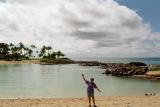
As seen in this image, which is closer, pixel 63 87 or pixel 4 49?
pixel 63 87

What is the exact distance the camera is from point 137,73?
8050 centimetres

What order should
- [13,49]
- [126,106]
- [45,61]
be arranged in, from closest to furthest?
[126,106] < [45,61] < [13,49]

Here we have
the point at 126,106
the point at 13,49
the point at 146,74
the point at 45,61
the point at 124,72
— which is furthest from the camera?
the point at 13,49

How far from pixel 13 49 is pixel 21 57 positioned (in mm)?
6974

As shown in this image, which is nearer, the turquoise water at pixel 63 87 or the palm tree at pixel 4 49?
the turquoise water at pixel 63 87

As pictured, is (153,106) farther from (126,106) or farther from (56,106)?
(56,106)

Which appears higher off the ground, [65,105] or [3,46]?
Answer: [3,46]

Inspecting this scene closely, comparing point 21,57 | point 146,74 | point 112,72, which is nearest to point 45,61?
point 21,57

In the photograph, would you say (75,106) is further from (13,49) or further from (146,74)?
(13,49)

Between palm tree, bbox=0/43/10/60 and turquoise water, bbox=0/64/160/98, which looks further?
palm tree, bbox=0/43/10/60

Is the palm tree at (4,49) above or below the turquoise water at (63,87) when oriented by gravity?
above

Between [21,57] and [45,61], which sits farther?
[21,57]

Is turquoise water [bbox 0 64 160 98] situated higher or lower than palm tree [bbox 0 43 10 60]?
lower

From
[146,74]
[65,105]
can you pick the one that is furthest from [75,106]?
[146,74]
